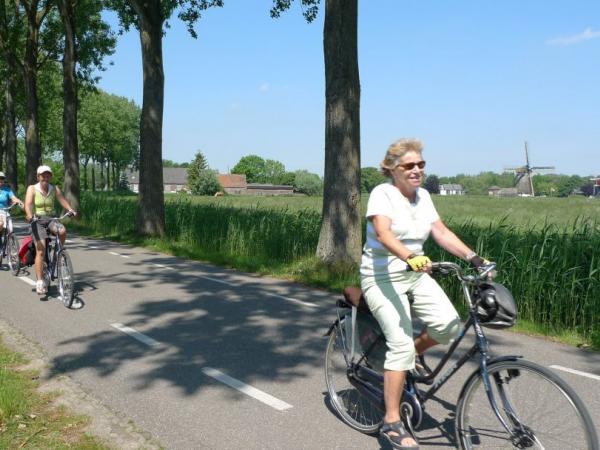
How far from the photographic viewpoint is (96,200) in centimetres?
2508

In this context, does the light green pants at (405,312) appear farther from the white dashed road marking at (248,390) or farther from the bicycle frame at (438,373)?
the white dashed road marking at (248,390)

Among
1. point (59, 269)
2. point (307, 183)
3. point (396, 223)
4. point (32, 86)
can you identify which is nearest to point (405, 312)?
point (396, 223)

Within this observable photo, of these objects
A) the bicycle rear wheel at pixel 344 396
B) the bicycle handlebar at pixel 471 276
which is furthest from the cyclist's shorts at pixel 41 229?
the bicycle handlebar at pixel 471 276

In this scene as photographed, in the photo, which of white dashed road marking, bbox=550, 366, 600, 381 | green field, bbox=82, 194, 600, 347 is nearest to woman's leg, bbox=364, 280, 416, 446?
white dashed road marking, bbox=550, 366, 600, 381

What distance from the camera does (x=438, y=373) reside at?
3.59m

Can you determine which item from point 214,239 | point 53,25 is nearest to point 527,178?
point 53,25

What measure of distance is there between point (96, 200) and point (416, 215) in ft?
76.7

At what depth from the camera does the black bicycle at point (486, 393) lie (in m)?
2.89

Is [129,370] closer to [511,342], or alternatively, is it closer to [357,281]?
[511,342]

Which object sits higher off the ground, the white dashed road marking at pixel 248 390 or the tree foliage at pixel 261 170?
the tree foliage at pixel 261 170

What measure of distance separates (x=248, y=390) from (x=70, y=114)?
21.1 m

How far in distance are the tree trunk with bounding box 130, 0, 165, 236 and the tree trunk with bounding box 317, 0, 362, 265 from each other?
Result: 308 inches

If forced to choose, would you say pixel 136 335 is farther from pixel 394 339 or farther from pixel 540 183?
pixel 540 183

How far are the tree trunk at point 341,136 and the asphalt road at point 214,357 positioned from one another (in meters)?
1.33
